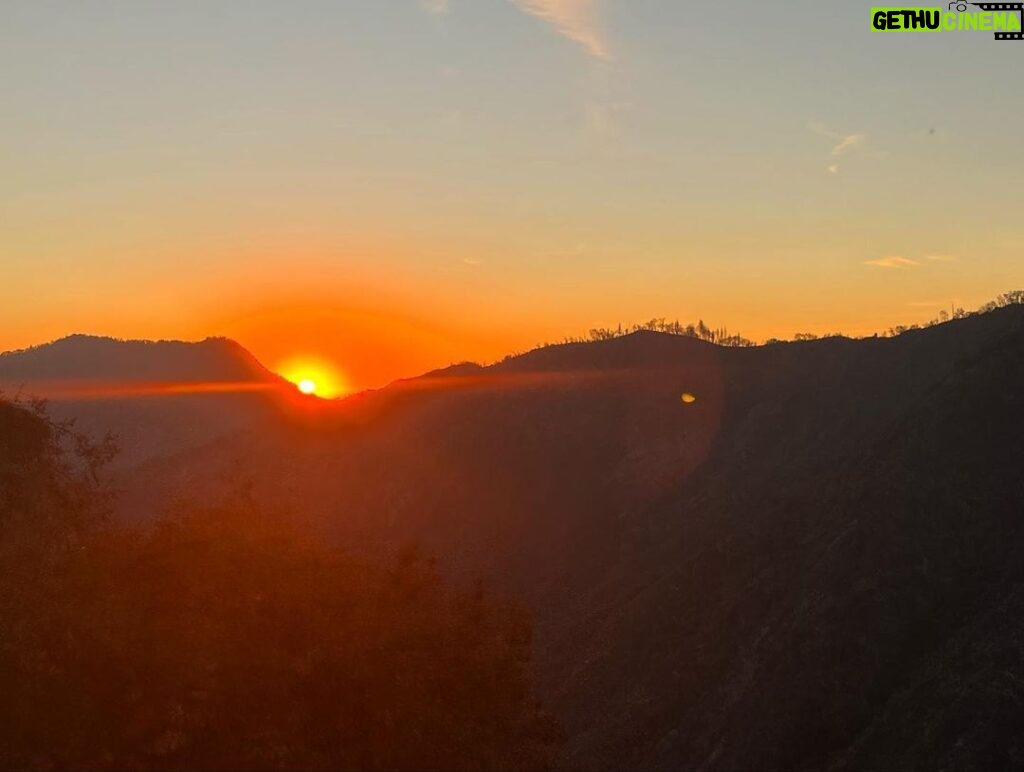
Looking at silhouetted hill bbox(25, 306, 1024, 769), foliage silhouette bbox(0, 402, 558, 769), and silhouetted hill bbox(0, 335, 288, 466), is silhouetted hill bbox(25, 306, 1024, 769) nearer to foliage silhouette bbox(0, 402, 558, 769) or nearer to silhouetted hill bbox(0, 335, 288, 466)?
foliage silhouette bbox(0, 402, 558, 769)

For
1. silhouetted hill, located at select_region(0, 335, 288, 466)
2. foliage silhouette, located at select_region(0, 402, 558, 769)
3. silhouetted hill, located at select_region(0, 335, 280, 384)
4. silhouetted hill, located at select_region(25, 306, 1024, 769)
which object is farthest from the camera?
silhouetted hill, located at select_region(0, 335, 280, 384)

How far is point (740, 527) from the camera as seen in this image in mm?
44188

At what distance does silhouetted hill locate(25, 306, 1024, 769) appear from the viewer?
30.0 metres

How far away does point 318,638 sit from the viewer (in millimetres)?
17172

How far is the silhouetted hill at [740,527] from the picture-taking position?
30.0 m

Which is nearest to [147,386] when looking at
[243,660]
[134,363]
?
[134,363]

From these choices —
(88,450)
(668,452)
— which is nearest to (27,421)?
(88,450)

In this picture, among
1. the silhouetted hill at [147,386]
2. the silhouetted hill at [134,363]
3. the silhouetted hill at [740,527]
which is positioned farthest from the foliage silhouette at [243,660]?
the silhouetted hill at [134,363]

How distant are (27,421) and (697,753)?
902 inches

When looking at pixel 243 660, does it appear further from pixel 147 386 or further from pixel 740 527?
pixel 147 386

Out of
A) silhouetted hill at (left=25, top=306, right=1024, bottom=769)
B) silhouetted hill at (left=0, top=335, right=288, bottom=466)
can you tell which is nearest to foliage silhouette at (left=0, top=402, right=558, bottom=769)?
silhouetted hill at (left=25, top=306, right=1024, bottom=769)

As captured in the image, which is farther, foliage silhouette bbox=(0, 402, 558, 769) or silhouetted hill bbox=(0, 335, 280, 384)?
silhouetted hill bbox=(0, 335, 280, 384)

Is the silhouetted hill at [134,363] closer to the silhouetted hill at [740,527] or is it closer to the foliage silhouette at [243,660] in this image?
the silhouetted hill at [740,527]

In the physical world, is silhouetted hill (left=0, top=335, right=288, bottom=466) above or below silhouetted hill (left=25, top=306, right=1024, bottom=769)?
above
